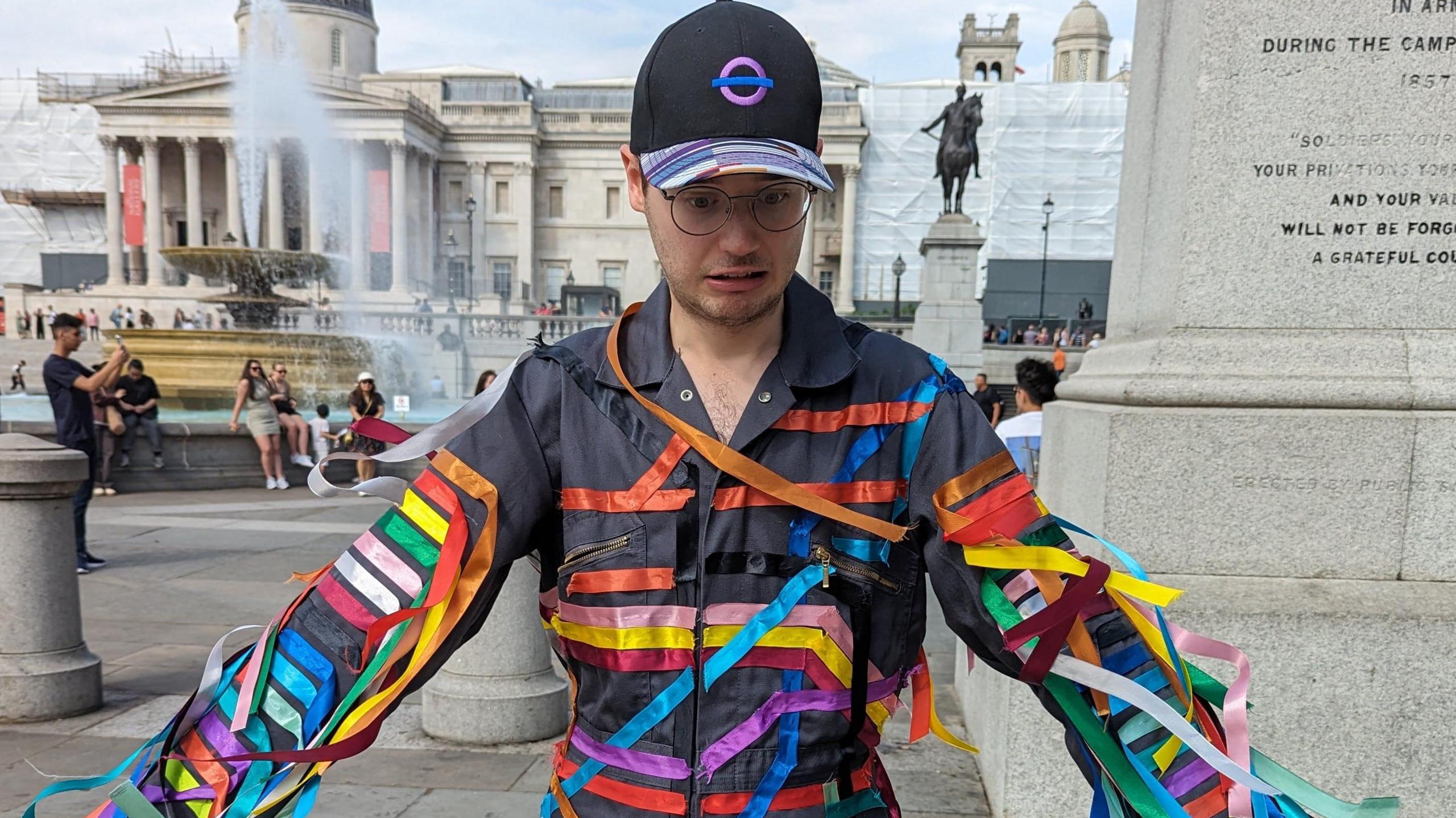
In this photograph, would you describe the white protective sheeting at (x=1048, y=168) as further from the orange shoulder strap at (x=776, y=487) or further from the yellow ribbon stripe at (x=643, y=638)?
the yellow ribbon stripe at (x=643, y=638)

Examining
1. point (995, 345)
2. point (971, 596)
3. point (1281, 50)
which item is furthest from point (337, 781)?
point (995, 345)

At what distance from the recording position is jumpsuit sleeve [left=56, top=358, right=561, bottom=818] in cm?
117

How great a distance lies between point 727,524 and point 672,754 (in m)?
0.36

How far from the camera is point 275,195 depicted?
57.3 m

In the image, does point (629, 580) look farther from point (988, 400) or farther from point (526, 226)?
point (526, 226)

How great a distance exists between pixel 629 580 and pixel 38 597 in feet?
14.4

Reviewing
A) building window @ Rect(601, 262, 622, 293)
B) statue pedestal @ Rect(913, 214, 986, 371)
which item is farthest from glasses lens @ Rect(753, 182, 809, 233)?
building window @ Rect(601, 262, 622, 293)

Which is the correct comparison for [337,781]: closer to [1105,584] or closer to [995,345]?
[1105,584]

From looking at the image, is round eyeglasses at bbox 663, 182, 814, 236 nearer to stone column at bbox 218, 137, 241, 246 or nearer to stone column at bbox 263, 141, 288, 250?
stone column at bbox 218, 137, 241, 246

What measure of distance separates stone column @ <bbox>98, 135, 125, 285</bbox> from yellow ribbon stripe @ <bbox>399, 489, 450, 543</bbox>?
65.4 m

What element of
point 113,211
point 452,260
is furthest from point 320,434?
point 113,211

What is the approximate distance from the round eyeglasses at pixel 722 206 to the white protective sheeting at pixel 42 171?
6996 centimetres

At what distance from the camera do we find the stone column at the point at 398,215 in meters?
56.9

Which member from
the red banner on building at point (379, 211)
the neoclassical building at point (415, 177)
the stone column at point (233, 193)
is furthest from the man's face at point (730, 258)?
the stone column at point (233, 193)
